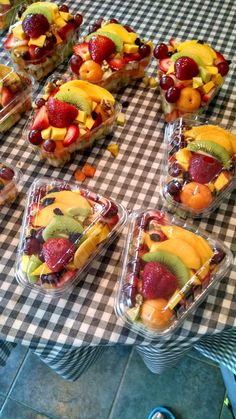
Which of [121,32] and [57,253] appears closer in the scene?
[57,253]

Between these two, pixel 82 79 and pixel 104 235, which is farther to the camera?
pixel 82 79

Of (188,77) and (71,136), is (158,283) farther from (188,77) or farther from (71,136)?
(188,77)

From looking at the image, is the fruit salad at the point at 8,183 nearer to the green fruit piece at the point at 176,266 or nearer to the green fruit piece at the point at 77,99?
the green fruit piece at the point at 77,99

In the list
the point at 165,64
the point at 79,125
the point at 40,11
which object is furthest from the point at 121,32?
the point at 79,125

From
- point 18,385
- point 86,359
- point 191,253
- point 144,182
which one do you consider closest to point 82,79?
point 144,182

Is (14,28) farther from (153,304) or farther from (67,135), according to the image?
(153,304)

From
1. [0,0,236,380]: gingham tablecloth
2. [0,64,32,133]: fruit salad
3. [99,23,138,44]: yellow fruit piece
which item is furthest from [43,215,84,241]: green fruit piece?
[99,23,138,44]: yellow fruit piece
